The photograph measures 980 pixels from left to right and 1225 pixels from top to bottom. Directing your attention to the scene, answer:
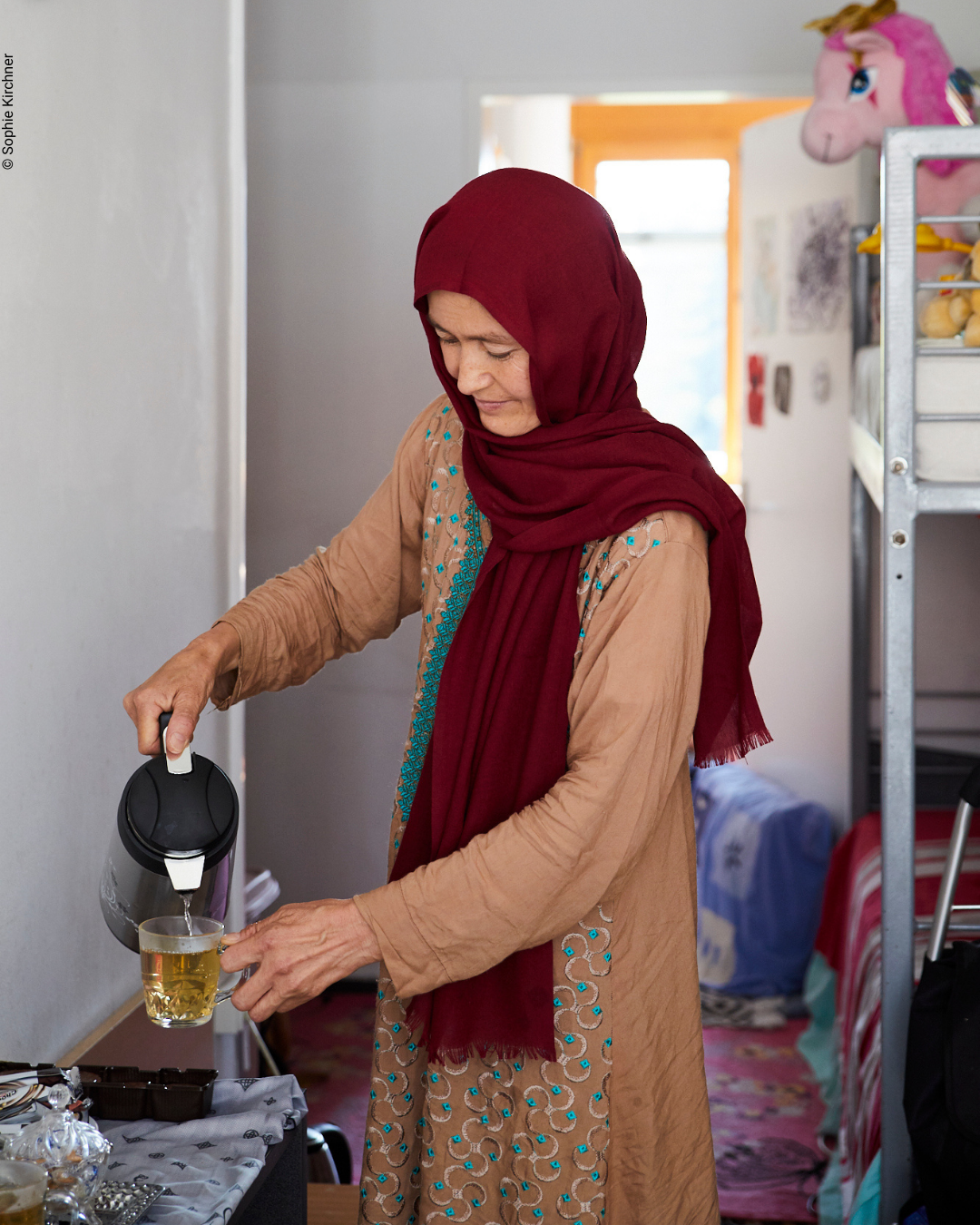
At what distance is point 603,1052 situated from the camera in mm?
1078

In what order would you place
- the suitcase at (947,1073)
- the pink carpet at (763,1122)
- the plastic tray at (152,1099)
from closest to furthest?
1. the plastic tray at (152,1099)
2. the suitcase at (947,1073)
3. the pink carpet at (763,1122)

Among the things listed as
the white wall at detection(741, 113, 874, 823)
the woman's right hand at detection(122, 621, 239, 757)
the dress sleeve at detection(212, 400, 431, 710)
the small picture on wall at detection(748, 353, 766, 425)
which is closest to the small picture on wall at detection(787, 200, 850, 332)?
the white wall at detection(741, 113, 874, 823)

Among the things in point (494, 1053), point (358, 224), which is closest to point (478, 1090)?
point (494, 1053)

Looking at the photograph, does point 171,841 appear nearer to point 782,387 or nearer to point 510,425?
point 510,425

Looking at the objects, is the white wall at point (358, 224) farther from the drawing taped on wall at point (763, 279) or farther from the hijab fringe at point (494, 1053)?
the hijab fringe at point (494, 1053)

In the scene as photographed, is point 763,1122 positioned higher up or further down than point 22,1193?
further down

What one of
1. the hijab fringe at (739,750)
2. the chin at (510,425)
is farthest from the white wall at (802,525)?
the chin at (510,425)

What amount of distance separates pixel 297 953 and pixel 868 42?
217 cm

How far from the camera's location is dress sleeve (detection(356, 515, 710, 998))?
95 cm

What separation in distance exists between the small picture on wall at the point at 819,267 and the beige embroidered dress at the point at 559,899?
2.25 meters

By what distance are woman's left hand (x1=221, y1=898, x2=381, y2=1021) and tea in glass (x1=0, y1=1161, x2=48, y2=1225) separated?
183mm

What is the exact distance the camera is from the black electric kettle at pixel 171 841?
3.22 feet

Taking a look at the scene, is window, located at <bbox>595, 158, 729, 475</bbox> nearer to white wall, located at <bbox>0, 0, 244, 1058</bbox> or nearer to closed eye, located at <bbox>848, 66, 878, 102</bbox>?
closed eye, located at <bbox>848, 66, 878, 102</bbox>

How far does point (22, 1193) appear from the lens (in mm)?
764
